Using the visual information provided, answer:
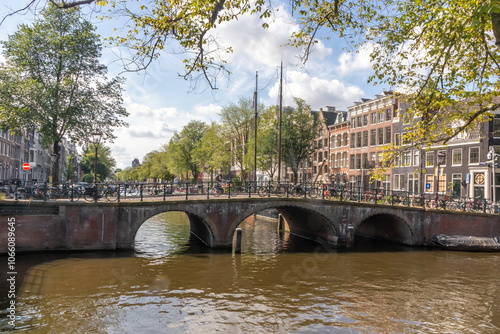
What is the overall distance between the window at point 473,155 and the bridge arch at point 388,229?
1111 centimetres

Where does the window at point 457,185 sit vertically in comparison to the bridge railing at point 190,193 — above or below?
above

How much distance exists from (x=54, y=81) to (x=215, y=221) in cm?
1422

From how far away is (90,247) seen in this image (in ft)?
59.8

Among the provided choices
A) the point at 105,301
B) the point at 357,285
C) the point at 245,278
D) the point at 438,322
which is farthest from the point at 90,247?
the point at 438,322

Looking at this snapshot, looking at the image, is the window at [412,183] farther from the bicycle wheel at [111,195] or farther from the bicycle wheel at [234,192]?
the bicycle wheel at [111,195]

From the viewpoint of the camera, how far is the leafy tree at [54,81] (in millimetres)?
22141

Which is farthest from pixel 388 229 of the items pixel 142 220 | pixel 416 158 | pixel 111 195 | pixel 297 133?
pixel 111 195

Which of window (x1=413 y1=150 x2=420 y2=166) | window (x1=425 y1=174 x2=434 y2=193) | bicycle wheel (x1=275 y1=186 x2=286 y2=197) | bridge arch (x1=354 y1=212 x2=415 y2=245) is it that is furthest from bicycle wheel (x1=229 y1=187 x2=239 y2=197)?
window (x1=413 y1=150 x2=420 y2=166)

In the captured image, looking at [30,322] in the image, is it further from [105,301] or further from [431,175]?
[431,175]

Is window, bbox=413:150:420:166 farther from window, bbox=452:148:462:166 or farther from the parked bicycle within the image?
the parked bicycle

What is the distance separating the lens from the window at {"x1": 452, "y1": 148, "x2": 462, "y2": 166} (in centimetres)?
3284

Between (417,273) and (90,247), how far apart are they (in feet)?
51.4

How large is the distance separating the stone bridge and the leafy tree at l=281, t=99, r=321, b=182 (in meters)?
15.1

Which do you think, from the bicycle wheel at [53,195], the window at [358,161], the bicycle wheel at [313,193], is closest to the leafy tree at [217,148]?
the window at [358,161]
